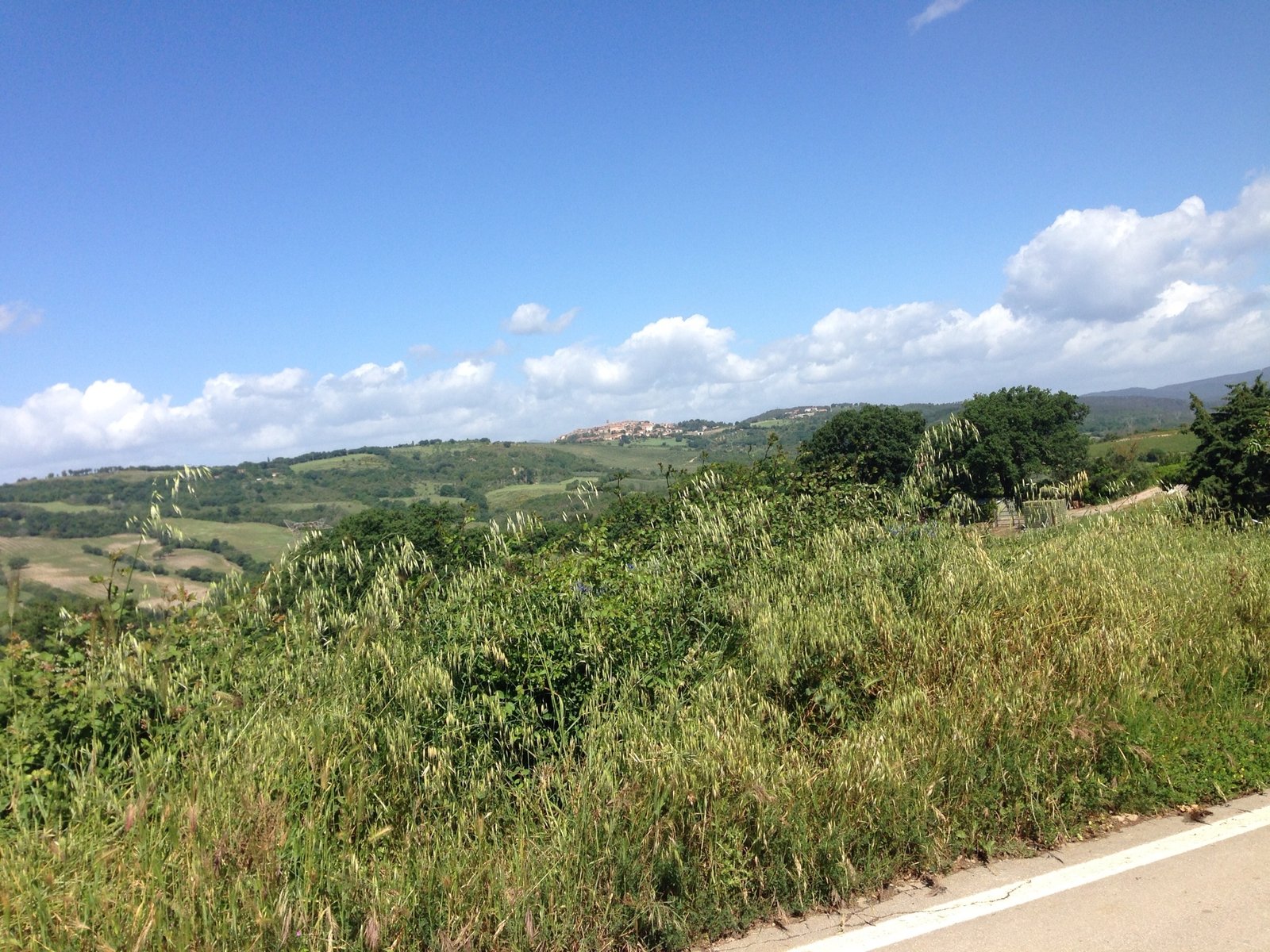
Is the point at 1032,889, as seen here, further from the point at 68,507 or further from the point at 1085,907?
the point at 68,507

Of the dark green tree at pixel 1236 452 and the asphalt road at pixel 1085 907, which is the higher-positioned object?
the dark green tree at pixel 1236 452

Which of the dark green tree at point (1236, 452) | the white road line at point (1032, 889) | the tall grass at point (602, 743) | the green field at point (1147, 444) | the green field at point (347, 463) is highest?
the green field at point (347, 463)

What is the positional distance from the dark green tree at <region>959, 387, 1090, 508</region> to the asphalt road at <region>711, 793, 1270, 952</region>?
33.5 m

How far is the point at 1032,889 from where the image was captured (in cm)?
339

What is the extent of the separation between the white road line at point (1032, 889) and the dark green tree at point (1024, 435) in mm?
33192

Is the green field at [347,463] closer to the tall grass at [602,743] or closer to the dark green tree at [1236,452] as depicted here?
the dark green tree at [1236,452]

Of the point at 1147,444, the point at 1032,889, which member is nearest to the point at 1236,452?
the point at 1032,889

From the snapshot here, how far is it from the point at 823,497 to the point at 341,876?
5686mm

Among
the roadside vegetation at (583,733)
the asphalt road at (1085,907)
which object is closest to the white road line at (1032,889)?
the asphalt road at (1085,907)

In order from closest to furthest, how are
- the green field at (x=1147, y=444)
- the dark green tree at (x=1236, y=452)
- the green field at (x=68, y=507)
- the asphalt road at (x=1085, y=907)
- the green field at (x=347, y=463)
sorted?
the asphalt road at (x=1085, y=907) → the dark green tree at (x=1236, y=452) → the green field at (x=1147, y=444) → the green field at (x=68, y=507) → the green field at (x=347, y=463)

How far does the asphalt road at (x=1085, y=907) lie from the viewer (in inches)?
119

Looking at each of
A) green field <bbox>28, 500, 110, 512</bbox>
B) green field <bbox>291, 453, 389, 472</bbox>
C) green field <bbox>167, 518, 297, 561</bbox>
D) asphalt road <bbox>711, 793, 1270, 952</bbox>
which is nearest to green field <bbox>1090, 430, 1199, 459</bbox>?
green field <bbox>167, 518, 297, 561</bbox>

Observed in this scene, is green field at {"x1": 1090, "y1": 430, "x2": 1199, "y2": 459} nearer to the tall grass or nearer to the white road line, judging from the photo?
the tall grass

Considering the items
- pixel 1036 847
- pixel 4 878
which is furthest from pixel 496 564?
pixel 1036 847
